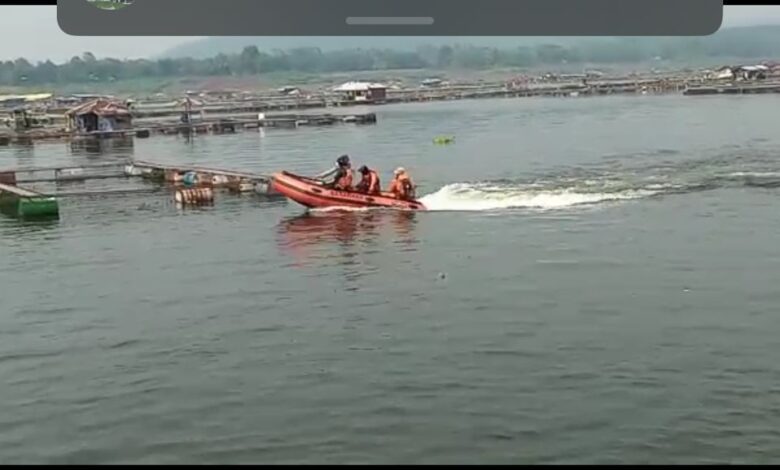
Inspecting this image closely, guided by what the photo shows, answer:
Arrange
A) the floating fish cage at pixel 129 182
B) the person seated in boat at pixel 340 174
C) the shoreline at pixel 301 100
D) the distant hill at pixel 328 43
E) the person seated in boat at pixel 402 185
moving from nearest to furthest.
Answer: the distant hill at pixel 328 43 < the shoreline at pixel 301 100 < the floating fish cage at pixel 129 182 < the person seated in boat at pixel 340 174 < the person seated in boat at pixel 402 185

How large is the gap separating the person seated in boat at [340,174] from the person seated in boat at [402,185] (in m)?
0.15

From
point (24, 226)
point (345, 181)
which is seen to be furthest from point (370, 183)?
point (24, 226)

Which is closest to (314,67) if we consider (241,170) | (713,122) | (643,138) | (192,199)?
(241,170)

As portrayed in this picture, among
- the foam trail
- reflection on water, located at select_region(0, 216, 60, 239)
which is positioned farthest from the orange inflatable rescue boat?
reflection on water, located at select_region(0, 216, 60, 239)

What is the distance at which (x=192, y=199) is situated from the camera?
3391mm

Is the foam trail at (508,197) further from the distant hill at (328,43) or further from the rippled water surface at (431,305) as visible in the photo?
the distant hill at (328,43)

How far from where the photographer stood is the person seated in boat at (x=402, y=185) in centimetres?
341

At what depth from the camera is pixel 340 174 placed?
3346 millimetres

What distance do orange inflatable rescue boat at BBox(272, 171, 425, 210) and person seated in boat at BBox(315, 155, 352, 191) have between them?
0.03 m

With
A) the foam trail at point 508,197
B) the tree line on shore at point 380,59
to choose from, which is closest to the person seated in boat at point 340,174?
the foam trail at point 508,197

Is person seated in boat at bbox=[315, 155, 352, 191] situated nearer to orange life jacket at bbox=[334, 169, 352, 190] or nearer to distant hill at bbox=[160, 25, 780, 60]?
orange life jacket at bbox=[334, 169, 352, 190]

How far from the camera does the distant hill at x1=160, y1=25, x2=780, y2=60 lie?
2.16m

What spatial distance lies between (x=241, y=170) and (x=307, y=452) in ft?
3.30

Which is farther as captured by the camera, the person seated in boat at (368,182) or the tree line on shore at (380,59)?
the person seated in boat at (368,182)
